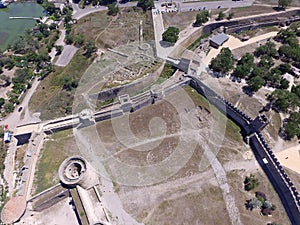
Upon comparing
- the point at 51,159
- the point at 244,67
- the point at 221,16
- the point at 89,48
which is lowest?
the point at 51,159

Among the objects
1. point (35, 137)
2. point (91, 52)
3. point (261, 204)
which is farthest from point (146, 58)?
point (261, 204)

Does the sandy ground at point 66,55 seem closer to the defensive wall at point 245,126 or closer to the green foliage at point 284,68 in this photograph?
the defensive wall at point 245,126

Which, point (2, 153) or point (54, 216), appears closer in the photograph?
point (54, 216)

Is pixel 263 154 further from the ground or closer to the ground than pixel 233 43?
closer to the ground

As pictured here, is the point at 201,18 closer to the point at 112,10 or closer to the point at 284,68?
the point at 284,68

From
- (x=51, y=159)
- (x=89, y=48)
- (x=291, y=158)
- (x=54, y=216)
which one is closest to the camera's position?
(x=54, y=216)

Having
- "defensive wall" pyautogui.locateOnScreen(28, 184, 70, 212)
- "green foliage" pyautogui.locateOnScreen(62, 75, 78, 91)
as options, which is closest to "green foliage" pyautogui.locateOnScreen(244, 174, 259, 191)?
"defensive wall" pyautogui.locateOnScreen(28, 184, 70, 212)

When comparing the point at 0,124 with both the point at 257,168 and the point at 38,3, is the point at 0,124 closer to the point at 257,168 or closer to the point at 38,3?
the point at 257,168

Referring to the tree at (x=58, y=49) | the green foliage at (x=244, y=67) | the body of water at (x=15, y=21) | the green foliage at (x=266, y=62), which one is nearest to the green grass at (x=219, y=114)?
the green foliage at (x=244, y=67)

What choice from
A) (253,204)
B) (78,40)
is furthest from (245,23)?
(253,204)
